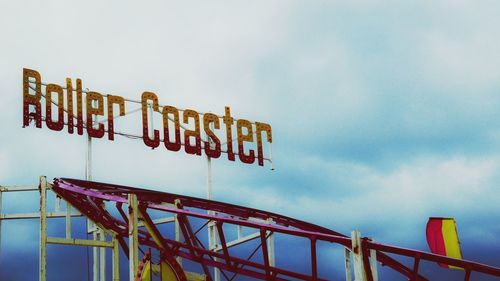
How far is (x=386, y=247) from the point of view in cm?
2105

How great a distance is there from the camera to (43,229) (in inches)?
1080

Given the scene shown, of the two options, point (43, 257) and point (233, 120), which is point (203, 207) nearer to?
point (43, 257)

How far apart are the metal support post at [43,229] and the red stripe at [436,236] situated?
42.5ft

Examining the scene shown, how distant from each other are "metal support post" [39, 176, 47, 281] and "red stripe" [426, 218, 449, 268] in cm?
1295

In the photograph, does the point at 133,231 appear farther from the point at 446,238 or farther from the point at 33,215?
the point at 446,238

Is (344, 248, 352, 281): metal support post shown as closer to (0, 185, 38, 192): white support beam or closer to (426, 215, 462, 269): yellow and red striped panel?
(426, 215, 462, 269): yellow and red striped panel

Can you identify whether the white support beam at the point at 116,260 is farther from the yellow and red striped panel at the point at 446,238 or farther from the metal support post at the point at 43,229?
the yellow and red striped panel at the point at 446,238

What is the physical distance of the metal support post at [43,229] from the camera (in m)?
26.8

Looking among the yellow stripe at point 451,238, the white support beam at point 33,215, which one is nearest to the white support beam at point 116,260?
the white support beam at point 33,215

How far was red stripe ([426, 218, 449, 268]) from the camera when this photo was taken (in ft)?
76.1

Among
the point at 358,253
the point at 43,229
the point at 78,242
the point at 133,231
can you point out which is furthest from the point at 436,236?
the point at 43,229

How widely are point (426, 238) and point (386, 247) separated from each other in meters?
3.22

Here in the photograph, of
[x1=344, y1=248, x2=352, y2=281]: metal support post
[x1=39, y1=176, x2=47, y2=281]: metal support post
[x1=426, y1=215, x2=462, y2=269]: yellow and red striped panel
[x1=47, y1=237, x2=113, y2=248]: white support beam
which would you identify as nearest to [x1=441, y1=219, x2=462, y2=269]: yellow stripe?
[x1=426, y1=215, x2=462, y2=269]: yellow and red striped panel

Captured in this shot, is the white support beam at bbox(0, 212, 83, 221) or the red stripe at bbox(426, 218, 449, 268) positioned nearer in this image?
the red stripe at bbox(426, 218, 449, 268)
